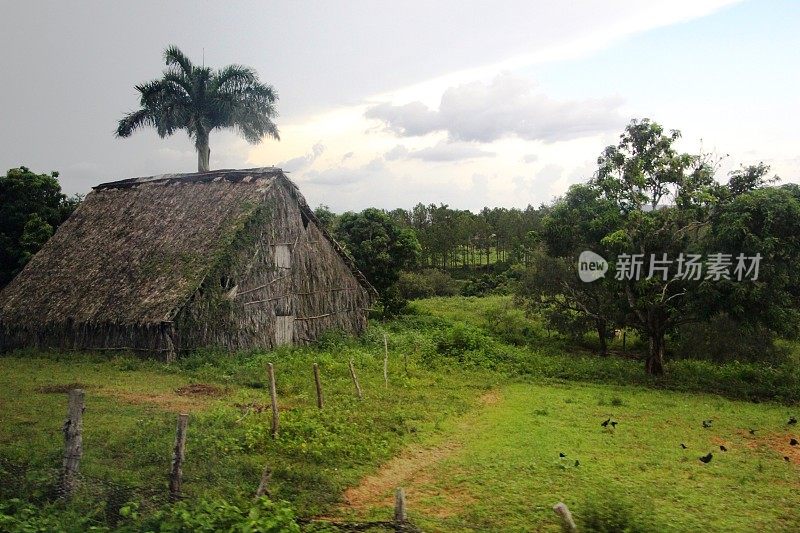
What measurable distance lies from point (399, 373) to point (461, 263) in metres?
41.3

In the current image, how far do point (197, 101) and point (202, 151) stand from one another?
2.36 m

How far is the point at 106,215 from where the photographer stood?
23.1 metres

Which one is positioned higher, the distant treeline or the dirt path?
the distant treeline

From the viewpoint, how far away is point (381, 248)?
30.7m

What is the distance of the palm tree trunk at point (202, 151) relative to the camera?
99.8 ft

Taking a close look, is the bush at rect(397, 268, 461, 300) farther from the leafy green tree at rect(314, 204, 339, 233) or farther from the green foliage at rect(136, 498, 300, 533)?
the green foliage at rect(136, 498, 300, 533)

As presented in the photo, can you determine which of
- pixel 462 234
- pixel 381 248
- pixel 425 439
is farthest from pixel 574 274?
pixel 462 234

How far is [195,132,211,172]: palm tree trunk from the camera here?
3042cm

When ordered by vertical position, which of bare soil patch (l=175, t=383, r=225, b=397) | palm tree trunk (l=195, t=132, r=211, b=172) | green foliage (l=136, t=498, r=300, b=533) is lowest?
bare soil patch (l=175, t=383, r=225, b=397)

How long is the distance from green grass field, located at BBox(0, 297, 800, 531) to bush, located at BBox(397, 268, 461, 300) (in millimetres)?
17319

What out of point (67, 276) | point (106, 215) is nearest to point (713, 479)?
point (67, 276)

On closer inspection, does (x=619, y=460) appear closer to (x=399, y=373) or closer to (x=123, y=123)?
(x=399, y=373)

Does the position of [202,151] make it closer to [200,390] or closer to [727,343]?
[200,390]

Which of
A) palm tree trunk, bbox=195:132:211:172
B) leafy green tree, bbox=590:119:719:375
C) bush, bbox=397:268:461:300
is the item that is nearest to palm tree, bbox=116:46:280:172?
palm tree trunk, bbox=195:132:211:172
